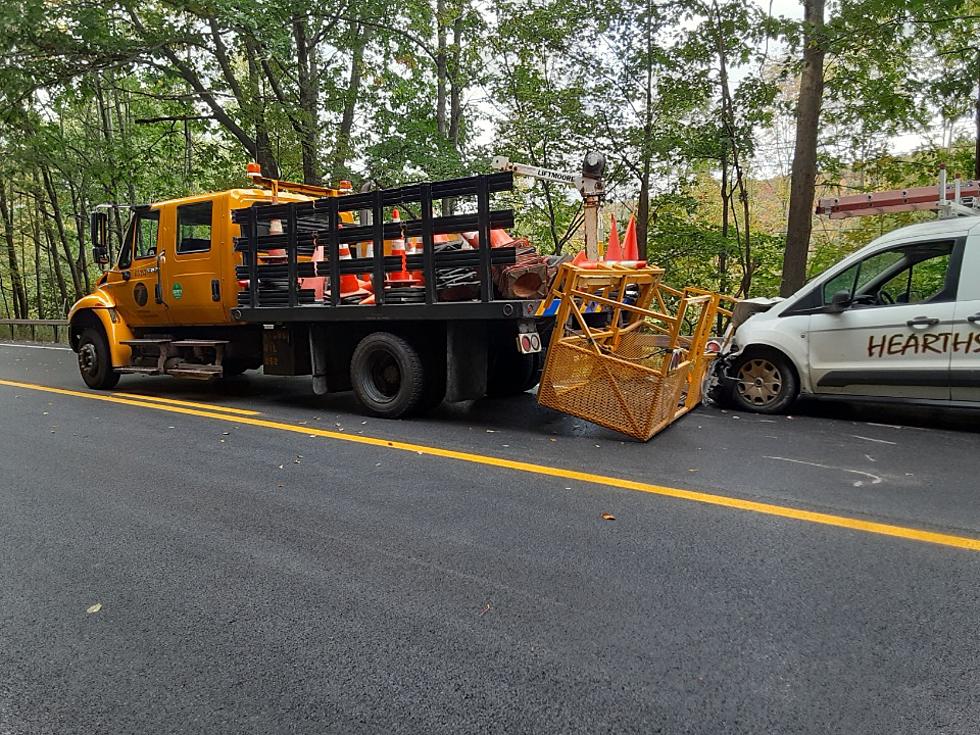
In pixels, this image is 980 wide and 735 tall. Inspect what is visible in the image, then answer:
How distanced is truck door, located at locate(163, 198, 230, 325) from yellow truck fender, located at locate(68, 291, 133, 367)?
1105 mm

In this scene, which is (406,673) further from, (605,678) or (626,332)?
(626,332)

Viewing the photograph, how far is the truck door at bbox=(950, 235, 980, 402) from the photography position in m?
5.61

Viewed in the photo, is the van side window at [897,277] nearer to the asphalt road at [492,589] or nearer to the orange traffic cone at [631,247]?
the asphalt road at [492,589]

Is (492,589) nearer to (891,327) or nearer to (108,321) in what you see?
(891,327)

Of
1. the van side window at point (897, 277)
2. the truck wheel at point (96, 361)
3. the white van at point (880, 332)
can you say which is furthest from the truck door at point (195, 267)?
the van side window at point (897, 277)

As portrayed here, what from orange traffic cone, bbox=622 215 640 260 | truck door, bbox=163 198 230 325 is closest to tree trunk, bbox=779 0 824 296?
orange traffic cone, bbox=622 215 640 260

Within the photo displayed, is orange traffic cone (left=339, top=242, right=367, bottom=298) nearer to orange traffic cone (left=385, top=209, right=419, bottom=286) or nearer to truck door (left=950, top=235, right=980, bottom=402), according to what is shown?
orange traffic cone (left=385, top=209, right=419, bottom=286)

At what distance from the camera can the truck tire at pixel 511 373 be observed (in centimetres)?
789

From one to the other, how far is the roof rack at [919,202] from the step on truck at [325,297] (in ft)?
11.9

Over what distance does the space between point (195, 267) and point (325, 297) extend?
2.08 meters

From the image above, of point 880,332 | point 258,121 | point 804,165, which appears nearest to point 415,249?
point 880,332

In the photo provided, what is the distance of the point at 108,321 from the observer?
9.02 metres

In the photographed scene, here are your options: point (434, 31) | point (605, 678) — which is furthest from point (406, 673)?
point (434, 31)

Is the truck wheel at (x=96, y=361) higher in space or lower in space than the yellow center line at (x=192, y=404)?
higher
